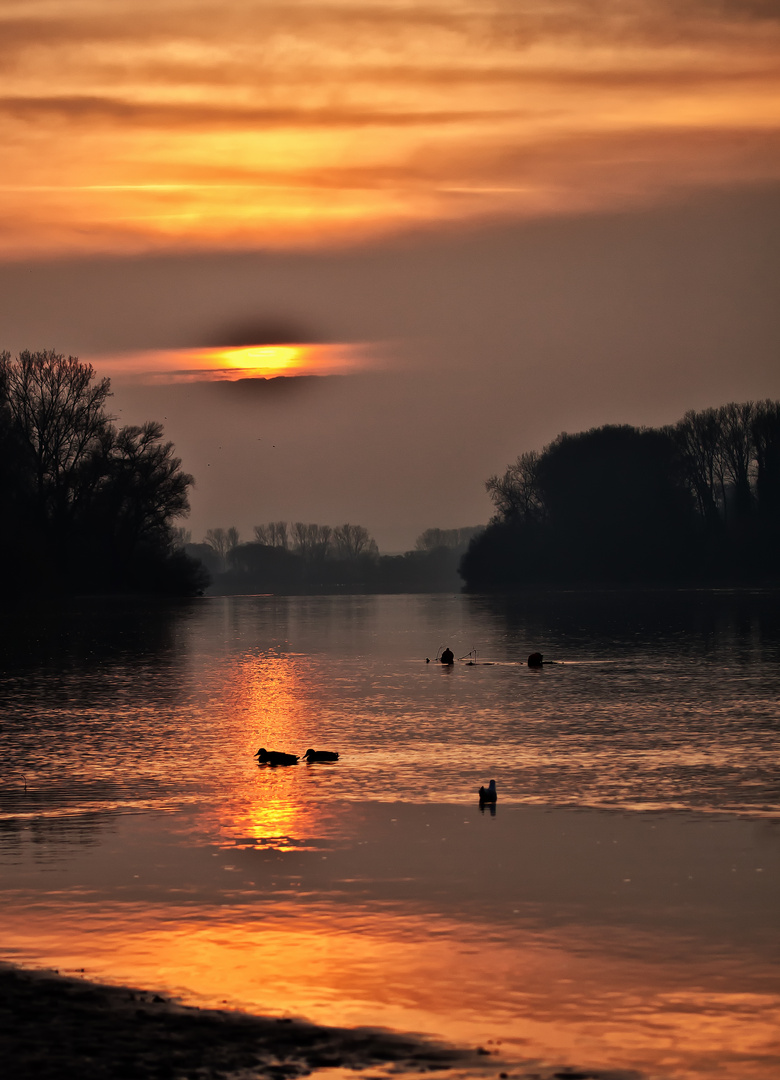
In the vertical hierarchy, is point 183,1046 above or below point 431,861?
above

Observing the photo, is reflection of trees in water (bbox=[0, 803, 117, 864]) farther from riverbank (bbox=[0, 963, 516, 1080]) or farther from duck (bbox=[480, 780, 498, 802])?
riverbank (bbox=[0, 963, 516, 1080])

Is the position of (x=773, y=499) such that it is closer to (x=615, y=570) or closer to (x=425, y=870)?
(x=615, y=570)

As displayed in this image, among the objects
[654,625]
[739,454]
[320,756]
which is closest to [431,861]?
[320,756]

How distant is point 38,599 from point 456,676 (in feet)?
218

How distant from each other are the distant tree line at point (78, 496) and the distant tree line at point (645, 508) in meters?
61.5

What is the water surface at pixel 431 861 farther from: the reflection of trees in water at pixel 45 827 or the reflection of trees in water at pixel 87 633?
the reflection of trees in water at pixel 87 633

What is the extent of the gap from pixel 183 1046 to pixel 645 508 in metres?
151

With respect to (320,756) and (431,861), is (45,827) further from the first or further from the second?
(320,756)

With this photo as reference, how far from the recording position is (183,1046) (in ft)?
32.5

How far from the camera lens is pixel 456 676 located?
4888cm

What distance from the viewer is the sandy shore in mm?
9352

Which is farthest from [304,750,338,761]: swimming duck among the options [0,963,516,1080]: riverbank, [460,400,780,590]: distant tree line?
[460,400,780,590]: distant tree line

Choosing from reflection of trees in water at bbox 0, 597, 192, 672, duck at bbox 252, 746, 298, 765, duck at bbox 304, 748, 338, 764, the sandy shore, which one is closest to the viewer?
the sandy shore

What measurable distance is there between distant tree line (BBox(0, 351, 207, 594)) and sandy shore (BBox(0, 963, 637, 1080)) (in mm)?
91857
